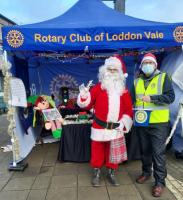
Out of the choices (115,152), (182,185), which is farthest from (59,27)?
(182,185)

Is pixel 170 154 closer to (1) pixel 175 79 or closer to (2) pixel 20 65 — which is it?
(1) pixel 175 79

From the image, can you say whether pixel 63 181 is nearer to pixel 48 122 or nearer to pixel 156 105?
pixel 48 122

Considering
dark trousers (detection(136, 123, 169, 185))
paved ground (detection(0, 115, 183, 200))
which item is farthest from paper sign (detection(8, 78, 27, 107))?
dark trousers (detection(136, 123, 169, 185))

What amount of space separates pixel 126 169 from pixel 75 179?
37.5 inches

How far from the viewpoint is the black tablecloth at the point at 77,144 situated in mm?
4949

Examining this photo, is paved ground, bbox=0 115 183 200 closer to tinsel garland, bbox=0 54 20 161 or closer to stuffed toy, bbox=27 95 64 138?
tinsel garland, bbox=0 54 20 161

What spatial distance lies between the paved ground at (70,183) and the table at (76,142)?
0.15 metres

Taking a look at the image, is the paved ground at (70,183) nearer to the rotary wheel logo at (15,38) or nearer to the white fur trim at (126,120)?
the white fur trim at (126,120)

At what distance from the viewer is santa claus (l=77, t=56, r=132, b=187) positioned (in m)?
3.78

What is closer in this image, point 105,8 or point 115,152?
point 115,152

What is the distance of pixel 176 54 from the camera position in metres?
5.31

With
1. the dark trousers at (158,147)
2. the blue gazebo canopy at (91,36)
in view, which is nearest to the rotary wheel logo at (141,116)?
the dark trousers at (158,147)

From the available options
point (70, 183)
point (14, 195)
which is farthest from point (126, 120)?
point (14, 195)

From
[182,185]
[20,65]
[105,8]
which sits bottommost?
[182,185]
